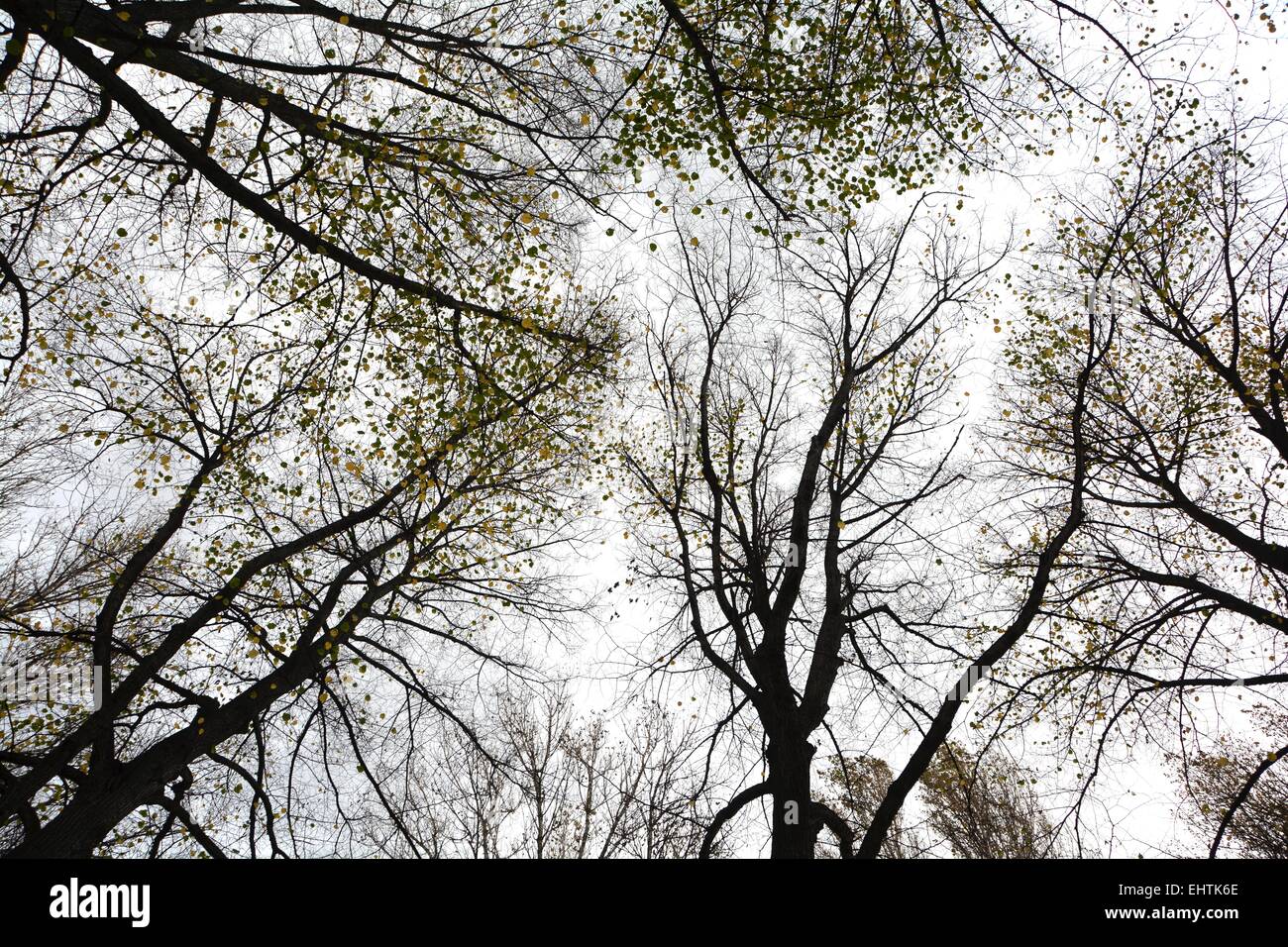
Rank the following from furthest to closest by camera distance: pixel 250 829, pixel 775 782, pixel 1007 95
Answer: pixel 250 829 < pixel 775 782 < pixel 1007 95

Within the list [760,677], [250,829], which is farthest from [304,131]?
[250,829]

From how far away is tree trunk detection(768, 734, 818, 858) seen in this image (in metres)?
6.13

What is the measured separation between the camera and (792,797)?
20.6 ft

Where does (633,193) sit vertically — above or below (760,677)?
above

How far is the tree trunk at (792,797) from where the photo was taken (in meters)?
6.13
